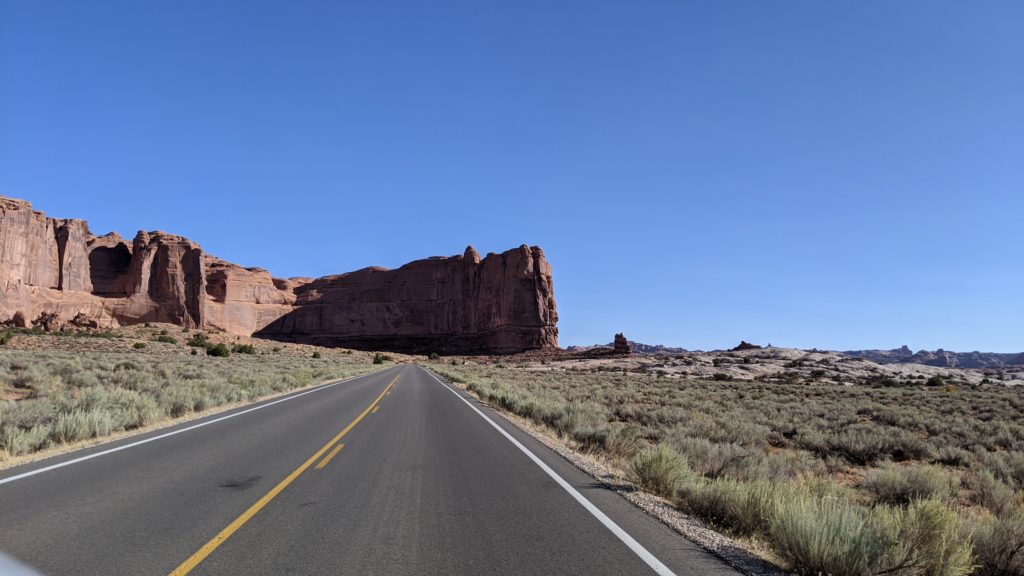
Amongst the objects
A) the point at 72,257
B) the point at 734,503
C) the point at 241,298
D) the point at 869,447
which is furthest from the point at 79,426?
the point at 241,298

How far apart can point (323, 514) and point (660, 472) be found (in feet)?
14.7

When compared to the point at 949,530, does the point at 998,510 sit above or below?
below

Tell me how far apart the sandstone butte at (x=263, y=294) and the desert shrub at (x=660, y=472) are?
93.1 meters

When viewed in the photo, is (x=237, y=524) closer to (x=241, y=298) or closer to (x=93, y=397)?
(x=93, y=397)

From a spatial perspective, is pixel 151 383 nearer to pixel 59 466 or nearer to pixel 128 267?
pixel 59 466

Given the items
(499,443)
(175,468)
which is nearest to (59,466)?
(175,468)

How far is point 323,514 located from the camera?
572 centimetres

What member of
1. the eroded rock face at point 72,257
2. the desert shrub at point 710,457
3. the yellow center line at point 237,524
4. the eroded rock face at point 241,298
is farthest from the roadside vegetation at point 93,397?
the eroded rock face at point 241,298

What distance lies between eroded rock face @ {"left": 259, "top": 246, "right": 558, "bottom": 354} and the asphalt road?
108m

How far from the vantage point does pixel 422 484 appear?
7.24 m

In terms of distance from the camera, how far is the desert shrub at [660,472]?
7.46m

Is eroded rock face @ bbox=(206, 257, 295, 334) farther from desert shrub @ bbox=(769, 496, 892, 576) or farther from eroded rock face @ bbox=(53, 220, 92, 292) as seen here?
desert shrub @ bbox=(769, 496, 892, 576)

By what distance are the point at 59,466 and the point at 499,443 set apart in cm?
700

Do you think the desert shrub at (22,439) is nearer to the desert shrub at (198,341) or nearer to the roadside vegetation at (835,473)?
the roadside vegetation at (835,473)
